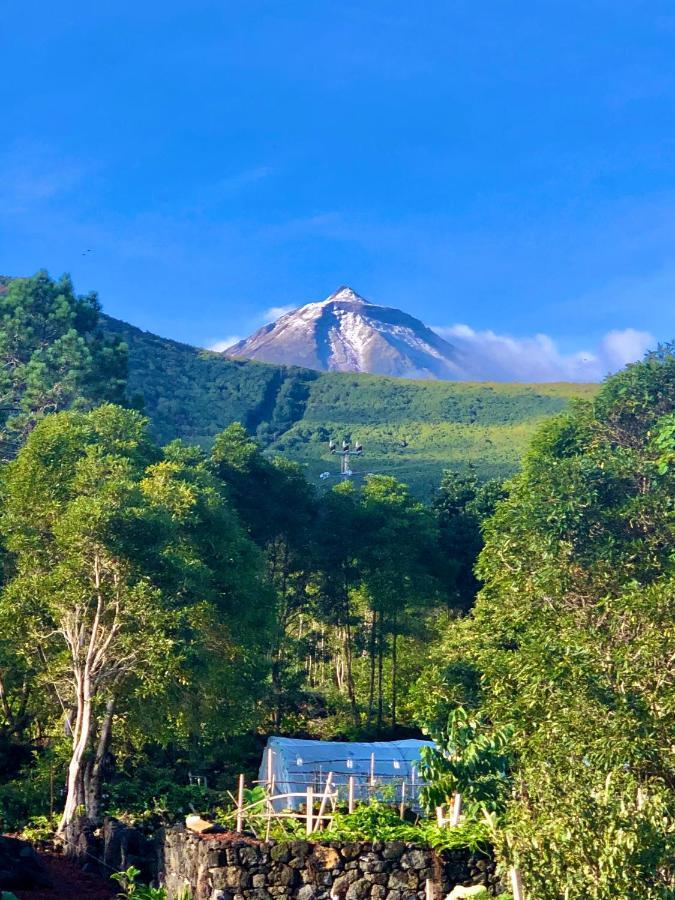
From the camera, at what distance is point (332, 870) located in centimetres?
1664

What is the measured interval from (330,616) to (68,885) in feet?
93.6

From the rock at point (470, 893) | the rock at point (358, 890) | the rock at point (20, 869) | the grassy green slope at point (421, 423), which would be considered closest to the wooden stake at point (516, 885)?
the rock at point (470, 893)

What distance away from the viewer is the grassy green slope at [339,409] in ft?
324

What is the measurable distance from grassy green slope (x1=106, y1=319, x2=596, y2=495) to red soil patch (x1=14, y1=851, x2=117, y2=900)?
63.8m

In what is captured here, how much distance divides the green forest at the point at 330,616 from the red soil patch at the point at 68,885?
9.18 feet

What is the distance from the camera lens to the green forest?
1318 centimetres

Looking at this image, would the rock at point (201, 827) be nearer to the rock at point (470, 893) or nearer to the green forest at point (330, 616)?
the green forest at point (330, 616)

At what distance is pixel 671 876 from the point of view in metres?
11.3

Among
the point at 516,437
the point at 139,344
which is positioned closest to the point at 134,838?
the point at 516,437

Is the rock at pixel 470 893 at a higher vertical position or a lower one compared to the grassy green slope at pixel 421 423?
lower

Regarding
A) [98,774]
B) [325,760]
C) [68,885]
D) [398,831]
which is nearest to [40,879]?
[68,885]

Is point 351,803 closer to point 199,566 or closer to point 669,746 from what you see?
point 669,746

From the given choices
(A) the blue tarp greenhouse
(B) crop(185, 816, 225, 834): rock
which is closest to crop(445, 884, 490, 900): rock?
(B) crop(185, 816, 225, 834): rock

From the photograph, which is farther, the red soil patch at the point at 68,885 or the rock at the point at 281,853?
the red soil patch at the point at 68,885
